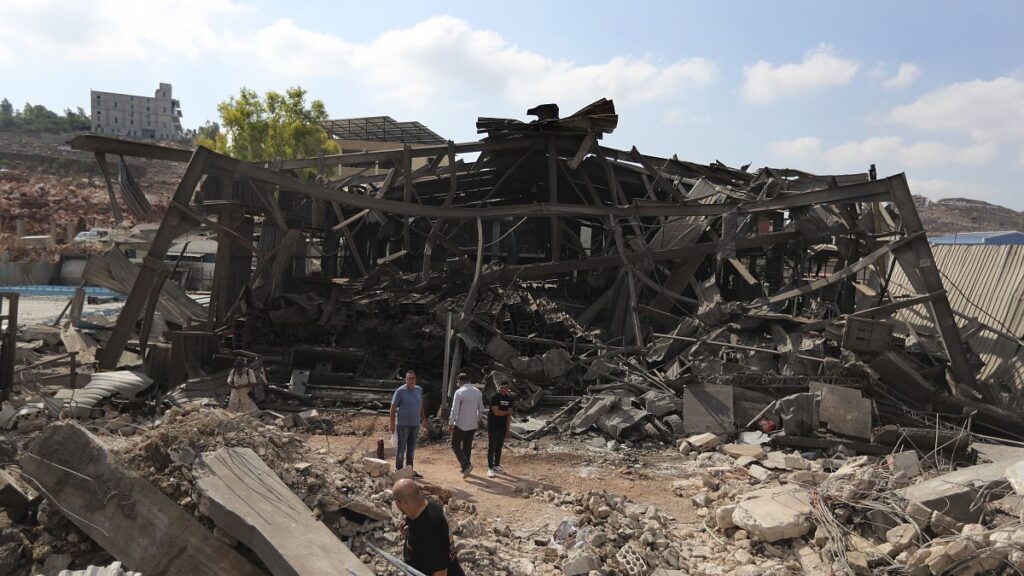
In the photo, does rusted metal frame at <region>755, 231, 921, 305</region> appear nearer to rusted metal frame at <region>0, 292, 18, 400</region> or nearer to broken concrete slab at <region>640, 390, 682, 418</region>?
broken concrete slab at <region>640, 390, 682, 418</region>

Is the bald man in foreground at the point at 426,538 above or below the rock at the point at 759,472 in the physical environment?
above

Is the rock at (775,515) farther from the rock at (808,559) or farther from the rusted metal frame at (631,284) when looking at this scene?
the rusted metal frame at (631,284)

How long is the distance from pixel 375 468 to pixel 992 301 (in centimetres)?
1275

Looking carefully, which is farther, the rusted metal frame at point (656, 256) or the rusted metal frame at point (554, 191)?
the rusted metal frame at point (554, 191)

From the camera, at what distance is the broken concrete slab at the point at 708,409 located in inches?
388

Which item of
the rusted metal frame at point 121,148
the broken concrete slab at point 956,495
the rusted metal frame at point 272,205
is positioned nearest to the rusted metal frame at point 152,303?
the rusted metal frame at point 272,205

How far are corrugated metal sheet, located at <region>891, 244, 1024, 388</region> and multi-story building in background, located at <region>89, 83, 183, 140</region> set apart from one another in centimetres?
13183

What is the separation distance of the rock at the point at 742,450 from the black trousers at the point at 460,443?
3623 millimetres

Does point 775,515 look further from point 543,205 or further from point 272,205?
point 272,205

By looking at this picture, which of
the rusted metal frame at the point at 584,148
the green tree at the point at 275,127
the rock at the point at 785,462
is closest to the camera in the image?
the rock at the point at 785,462

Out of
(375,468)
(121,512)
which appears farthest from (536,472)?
(121,512)

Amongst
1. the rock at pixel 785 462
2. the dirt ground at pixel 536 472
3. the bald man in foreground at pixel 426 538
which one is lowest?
the dirt ground at pixel 536 472

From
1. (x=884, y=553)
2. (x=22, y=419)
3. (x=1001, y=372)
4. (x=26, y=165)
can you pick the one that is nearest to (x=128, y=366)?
(x=22, y=419)

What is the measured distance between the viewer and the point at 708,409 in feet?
32.9
